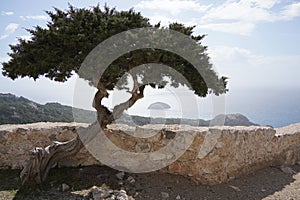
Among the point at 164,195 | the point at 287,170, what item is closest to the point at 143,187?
the point at 164,195

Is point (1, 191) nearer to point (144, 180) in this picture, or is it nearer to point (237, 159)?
point (144, 180)

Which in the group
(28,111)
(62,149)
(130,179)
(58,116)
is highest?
(28,111)

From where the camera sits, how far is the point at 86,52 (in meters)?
4.59

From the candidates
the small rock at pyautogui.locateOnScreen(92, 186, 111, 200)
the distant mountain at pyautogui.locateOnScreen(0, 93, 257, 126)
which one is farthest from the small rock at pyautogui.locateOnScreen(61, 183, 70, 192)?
the distant mountain at pyautogui.locateOnScreen(0, 93, 257, 126)

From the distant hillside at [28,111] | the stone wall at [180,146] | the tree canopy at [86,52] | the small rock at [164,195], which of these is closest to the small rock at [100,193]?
the small rock at [164,195]

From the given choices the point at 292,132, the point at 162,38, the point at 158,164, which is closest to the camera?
the point at 162,38

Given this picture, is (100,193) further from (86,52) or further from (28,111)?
(28,111)

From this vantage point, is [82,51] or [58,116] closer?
[82,51]

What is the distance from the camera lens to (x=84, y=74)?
4695mm

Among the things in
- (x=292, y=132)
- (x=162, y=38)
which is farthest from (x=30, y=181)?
(x=292, y=132)

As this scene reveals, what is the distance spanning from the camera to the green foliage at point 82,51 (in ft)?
14.9

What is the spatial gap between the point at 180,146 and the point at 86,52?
8.76ft

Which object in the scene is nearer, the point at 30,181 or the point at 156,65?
the point at 156,65

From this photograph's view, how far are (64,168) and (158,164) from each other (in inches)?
79.4
